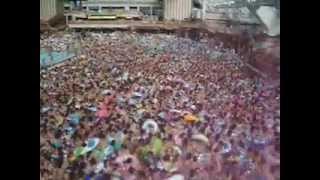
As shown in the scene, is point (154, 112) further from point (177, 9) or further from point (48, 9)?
point (48, 9)

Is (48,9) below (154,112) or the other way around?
the other way around

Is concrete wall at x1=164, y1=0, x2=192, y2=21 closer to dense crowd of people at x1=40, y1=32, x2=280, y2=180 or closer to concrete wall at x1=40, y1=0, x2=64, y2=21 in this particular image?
dense crowd of people at x1=40, y1=32, x2=280, y2=180

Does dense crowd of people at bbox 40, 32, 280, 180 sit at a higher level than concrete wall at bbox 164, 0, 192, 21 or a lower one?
lower

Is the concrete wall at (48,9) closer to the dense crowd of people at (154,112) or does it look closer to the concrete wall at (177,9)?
the dense crowd of people at (154,112)

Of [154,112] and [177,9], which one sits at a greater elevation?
[177,9]

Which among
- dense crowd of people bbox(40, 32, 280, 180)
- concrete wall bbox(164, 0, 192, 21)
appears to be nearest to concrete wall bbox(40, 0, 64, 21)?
dense crowd of people bbox(40, 32, 280, 180)

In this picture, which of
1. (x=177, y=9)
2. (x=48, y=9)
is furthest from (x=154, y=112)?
(x=48, y=9)

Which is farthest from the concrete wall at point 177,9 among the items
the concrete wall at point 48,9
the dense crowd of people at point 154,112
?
the concrete wall at point 48,9
